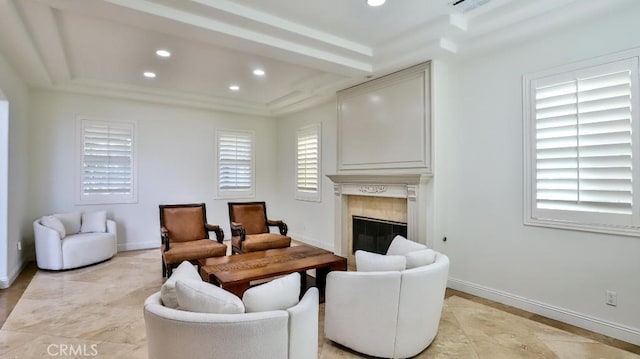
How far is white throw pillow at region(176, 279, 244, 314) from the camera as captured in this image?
66.2 inches

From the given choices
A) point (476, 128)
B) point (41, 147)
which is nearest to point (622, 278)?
point (476, 128)

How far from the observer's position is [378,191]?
443 centimetres

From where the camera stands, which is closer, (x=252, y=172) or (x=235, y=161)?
(x=235, y=161)

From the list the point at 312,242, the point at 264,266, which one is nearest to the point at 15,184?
the point at 264,266

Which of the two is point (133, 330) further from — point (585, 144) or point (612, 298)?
point (585, 144)

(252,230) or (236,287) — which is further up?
(252,230)

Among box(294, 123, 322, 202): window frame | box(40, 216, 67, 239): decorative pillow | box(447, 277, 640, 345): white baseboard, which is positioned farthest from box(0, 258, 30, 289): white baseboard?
box(447, 277, 640, 345): white baseboard

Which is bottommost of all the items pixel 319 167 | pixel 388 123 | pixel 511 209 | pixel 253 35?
pixel 511 209

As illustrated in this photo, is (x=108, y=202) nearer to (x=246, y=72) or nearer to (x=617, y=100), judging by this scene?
(x=246, y=72)

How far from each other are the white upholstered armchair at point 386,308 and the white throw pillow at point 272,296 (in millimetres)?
577

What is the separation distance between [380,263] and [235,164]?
16.6 feet

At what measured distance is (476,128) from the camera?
3689 millimetres

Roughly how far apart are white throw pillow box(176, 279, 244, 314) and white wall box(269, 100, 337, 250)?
4213mm

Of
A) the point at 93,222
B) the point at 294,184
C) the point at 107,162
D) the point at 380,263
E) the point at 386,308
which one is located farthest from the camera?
the point at 294,184
